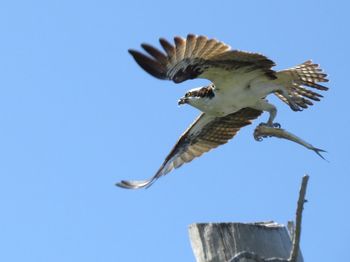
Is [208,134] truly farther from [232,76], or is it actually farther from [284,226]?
[284,226]

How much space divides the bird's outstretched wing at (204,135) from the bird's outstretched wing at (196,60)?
1220 millimetres

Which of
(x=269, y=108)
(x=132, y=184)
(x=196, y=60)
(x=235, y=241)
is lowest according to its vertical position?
(x=235, y=241)

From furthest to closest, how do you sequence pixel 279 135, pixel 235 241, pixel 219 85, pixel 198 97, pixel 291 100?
pixel 291 100
pixel 198 97
pixel 219 85
pixel 279 135
pixel 235 241

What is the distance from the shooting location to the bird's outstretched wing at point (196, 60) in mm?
8336

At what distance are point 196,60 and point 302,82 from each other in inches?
75.1

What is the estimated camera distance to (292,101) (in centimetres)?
996

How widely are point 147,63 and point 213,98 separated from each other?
1389 millimetres

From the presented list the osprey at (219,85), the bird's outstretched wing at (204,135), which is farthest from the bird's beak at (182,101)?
the bird's outstretched wing at (204,135)

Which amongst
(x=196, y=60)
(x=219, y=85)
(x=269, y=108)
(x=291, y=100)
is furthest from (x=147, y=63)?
(x=291, y=100)

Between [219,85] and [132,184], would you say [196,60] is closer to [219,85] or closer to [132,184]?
[219,85]

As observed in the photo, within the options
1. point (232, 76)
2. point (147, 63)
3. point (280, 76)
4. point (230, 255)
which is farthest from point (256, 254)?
point (280, 76)

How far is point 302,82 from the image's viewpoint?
10188 millimetres

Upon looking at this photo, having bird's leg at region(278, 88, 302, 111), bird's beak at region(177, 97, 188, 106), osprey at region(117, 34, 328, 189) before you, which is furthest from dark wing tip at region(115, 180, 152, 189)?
bird's leg at region(278, 88, 302, 111)

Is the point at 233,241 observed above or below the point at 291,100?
below
